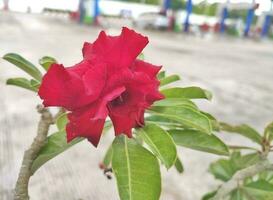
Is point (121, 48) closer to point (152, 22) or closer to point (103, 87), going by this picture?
point (103, 87)

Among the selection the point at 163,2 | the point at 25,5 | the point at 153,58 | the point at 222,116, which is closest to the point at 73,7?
the point at 25,5

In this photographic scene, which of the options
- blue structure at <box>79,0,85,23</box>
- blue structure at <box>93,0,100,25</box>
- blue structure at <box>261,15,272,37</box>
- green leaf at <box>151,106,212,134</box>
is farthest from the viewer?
blue structure at <box>261,15,272,37</box>

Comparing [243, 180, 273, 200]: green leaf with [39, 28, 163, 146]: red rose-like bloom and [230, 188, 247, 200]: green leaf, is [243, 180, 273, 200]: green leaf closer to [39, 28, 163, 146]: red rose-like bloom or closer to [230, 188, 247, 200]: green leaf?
[230, 188, 247, 200]: green leaf

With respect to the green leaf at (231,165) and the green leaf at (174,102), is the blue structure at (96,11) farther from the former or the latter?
the green leaf at (174,102)

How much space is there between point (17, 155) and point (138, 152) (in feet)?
2.31

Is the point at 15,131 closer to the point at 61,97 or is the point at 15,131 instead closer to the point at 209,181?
the point at 209,181

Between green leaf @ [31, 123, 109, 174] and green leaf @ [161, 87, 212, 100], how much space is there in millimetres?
157

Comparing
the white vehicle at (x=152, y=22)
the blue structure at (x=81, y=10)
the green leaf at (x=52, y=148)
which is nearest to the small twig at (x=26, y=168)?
the green leaf at (x=52, y=148)

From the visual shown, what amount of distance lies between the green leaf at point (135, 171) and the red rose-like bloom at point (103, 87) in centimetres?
6

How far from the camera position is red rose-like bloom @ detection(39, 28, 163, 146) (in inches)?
16.0

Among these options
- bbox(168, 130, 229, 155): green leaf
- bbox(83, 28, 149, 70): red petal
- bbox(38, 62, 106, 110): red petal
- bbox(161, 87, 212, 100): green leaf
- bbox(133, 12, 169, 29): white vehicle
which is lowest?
bbox(133, 12, 169, 29): white vehicle

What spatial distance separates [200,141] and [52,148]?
0.67 feet

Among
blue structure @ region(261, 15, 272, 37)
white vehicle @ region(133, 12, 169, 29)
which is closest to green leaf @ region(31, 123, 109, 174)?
white vehicle @ region(133, 12, 169, 29)

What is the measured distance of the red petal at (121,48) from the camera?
17.0 inches
